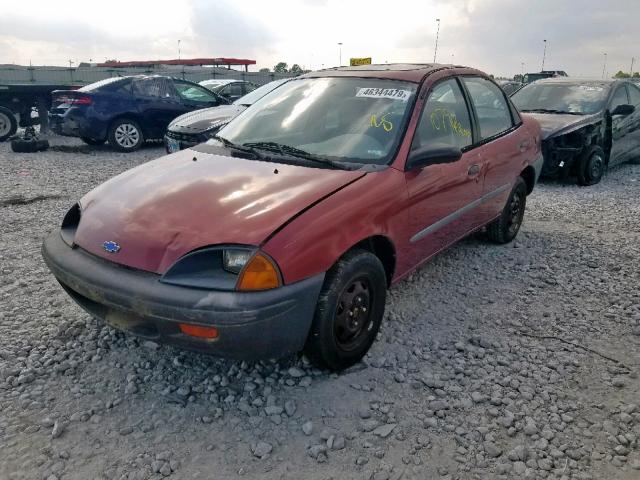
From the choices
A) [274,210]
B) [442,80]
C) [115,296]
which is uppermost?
[442,80]

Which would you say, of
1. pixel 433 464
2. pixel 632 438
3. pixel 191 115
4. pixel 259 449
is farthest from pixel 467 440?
pixel 191 115

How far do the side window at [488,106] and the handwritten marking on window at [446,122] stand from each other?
318 millimetres

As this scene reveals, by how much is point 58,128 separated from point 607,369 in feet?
32.3

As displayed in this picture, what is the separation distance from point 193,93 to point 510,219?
311 inches

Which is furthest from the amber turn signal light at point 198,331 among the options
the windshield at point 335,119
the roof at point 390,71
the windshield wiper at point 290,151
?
the roof at point 390,71

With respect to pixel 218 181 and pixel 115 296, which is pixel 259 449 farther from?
pixel 218 181

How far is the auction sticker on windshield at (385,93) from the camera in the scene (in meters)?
3.36

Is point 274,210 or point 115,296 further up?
point 274,210

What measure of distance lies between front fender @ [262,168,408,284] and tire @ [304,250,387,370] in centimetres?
11

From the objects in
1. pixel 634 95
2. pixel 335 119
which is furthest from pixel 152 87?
pixel 634 95

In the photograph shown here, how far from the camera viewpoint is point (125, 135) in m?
9.90

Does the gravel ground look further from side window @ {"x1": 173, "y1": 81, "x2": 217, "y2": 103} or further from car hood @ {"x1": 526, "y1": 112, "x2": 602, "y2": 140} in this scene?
side window @ {"x1": 173, "y1": 81, "x2": 217, "y2": 103}

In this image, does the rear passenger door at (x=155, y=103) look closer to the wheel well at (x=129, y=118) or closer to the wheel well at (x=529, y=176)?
the wheel well at (x=129, y=118)

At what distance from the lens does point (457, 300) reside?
376 cm
